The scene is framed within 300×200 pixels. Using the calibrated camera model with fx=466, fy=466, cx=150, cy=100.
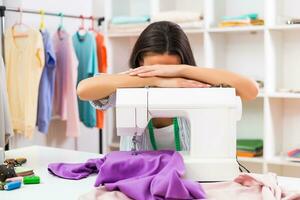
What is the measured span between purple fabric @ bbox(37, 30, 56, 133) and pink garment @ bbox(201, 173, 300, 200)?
6.90 feet

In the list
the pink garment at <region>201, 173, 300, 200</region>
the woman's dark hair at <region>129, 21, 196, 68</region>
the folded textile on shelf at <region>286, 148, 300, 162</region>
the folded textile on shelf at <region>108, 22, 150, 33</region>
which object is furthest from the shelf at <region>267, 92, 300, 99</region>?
the pink garment at <region>201, 173, 300, 200</region>

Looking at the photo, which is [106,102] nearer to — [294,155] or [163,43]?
[163,43]

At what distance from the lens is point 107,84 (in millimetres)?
1566

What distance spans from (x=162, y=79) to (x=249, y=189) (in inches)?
18.7

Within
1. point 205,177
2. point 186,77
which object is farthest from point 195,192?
point 186,77

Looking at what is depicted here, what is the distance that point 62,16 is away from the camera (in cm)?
351

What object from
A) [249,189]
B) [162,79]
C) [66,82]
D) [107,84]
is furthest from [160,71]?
[66,82]

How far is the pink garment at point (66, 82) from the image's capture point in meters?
3.41

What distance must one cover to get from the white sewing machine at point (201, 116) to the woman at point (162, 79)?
8cm

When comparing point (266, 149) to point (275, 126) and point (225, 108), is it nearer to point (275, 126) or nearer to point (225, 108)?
point (275, 126)

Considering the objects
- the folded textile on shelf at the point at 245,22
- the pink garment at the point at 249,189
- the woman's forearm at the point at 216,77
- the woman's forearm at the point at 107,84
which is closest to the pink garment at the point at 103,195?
the pink garment at the point at 249,189

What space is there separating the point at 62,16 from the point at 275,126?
1.76m

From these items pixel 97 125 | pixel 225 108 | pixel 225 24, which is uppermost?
pixel 225 24

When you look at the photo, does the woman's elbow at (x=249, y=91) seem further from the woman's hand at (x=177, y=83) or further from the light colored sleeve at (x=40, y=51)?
the light colored sleeve at (x=40, y=51)
